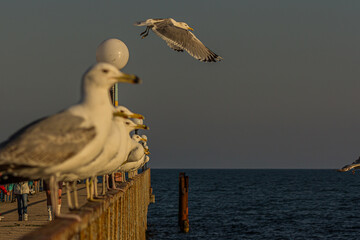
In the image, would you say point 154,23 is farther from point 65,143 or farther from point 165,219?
point 165,219

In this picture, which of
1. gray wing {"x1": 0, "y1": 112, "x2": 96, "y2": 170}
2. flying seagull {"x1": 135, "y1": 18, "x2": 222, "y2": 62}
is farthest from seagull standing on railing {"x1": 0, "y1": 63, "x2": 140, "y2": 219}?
flying seagull {"x1": 135, "y1": 18, "x2": 222, "y2": 62}

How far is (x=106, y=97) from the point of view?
677 cm

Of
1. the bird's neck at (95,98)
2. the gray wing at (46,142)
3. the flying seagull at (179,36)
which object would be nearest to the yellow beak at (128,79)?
the bird's neck at (95,98)

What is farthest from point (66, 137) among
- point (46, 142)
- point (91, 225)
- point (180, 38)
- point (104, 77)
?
point (180, 38)

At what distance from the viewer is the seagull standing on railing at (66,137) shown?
6289mm

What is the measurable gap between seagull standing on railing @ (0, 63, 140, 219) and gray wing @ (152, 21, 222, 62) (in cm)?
1089

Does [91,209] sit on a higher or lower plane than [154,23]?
lower

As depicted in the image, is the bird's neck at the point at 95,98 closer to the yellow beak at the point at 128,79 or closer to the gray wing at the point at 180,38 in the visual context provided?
the yellow beak at the point at 128,79

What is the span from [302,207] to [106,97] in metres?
63.7

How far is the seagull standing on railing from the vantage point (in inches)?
248

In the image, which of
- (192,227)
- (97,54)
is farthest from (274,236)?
(97,54)

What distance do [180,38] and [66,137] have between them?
11743mm

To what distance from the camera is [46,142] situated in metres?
6.29

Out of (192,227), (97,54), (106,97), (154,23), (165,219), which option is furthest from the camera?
(165,219)
